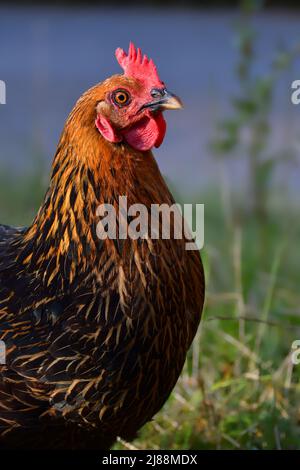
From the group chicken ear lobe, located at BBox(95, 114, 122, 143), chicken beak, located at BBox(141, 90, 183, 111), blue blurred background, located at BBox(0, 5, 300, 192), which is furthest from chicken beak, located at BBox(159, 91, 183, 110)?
blue blurred background, located at BBox(0, 5, 300, 192)

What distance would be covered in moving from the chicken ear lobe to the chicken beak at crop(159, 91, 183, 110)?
13 cm

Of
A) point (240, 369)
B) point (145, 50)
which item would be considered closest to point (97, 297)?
point (240, 369)

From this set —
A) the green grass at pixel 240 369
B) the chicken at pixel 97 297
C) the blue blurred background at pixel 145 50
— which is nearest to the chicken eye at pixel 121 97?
the chicken at pixel 97 297

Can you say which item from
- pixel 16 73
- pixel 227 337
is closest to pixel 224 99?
pixel 16 73

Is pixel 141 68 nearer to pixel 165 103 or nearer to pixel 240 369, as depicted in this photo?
pixel 165 103

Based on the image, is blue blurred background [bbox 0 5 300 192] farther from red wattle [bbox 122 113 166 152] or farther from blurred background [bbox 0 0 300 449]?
red wattle [bbox 122 113 166 152]

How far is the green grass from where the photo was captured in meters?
2.89

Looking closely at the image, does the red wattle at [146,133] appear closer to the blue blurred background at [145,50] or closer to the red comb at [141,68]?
the red comb at [141,68]

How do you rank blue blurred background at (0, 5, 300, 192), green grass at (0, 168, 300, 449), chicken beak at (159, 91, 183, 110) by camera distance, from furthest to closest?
1. blue blurred background at (0, 5, 300, 192)
2. green grass at (0, 168, 300, 449)
3. chicken beak at (159, 91, 183, 110)

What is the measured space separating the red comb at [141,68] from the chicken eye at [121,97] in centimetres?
6

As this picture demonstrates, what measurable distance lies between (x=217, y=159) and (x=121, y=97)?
7.23ft

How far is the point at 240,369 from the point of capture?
10.6 feet

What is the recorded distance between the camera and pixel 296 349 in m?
2.96

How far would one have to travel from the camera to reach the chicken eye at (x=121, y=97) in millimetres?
2201
